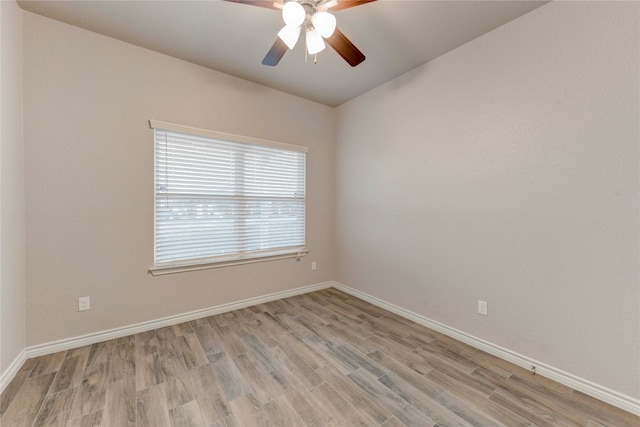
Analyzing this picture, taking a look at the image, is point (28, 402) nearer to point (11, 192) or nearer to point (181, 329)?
point (181, 329)

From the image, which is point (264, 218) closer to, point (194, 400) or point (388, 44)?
point (194, 400)

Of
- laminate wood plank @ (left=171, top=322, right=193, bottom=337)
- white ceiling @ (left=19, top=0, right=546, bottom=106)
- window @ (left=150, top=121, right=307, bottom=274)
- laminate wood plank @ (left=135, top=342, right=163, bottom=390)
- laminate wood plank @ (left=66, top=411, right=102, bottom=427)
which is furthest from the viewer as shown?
window @ (left=150, top=121, right=307, bottom=274)

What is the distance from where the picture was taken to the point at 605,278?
1672 millimetres

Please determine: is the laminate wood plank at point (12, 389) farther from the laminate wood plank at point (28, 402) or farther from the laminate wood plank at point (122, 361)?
the laminate wood plank at point (122, 361)

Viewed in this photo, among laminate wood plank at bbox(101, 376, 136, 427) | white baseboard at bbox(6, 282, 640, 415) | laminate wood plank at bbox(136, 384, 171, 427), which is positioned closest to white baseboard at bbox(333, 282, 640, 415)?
white baseboard at bbox(6, 282, 640, 415)

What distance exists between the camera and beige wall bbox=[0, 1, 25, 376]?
173 centimetres

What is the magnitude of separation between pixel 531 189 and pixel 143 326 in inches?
142

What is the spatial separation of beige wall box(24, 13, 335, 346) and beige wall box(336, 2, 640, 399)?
214cm

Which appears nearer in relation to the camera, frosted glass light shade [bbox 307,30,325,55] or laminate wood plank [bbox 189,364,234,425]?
laminate wood plank [bbox 189,364,234,425]

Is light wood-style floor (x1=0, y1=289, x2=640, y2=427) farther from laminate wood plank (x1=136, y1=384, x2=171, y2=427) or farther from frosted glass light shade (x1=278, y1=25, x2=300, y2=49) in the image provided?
frosted glass light shade (x1=278, y1=25, x2=300, y2=49)

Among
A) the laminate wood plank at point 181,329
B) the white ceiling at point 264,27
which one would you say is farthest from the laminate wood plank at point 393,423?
the white ceiling at point 264,27

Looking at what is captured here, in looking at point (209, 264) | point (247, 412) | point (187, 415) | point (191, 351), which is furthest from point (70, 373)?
point (247, 412)

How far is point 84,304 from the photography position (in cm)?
223

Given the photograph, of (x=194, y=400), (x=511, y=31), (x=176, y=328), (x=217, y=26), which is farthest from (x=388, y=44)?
(x=176, y=328)
